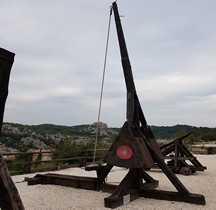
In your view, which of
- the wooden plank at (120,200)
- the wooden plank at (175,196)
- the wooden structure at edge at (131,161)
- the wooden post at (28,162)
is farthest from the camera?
the wooden post at (28,162)

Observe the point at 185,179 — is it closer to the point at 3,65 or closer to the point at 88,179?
the point at 88,179

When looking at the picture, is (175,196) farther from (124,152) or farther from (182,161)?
(182,161)

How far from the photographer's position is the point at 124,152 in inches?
203

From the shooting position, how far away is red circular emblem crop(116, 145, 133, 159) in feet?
16.6

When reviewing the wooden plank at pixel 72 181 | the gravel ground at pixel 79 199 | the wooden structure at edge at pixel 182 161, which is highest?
the wooden structure at edge at pixel 182 161

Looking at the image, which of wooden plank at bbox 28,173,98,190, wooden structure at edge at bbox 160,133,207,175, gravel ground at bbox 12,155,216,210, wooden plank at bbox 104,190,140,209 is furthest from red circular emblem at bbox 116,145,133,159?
wooden structure at edge at bbox 160,133,207,175

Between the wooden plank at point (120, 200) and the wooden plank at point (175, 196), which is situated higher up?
the wooden plank at point (175, 196)

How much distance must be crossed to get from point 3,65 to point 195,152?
55.2 feet

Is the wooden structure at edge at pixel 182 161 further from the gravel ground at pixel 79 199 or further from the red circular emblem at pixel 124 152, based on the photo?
the red circular emblem at pixel 124 152

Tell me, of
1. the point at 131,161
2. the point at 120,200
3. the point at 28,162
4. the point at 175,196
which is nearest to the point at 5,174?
the point at 120,200

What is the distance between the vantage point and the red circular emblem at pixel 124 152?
5.07 metres

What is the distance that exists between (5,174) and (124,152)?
129 inches

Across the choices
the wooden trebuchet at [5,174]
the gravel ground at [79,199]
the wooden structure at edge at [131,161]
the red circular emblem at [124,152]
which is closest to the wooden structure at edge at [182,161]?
the gravel ground at [79,199]

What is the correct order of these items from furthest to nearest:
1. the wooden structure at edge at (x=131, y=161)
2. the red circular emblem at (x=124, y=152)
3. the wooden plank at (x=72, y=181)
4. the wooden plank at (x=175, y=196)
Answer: the wooden plank at (x=72, y=181) → the red circular emblem at (x=124, y=152) → the wooden structure at edge at (x=131, y=161) → the wooden plank at (x=175, y=196)
